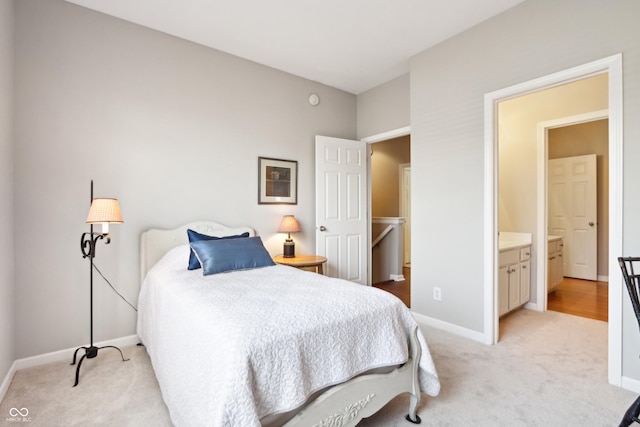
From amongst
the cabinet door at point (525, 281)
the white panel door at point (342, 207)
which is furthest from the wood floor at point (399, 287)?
the cabinet door at point (525, 281)

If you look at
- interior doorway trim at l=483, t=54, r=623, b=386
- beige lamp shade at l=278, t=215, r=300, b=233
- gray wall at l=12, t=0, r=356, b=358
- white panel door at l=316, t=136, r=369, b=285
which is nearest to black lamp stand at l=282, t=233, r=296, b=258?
beige lamp shade at l=278, t=215, r=300, b=233

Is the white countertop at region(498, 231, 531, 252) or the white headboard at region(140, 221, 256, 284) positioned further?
the white countertop at region(498, 231, 531, 252)

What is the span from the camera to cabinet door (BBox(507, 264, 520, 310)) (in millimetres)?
3316

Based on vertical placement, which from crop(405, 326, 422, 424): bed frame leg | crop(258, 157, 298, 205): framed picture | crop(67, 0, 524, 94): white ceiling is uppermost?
crop(67, 0, 524, 94): white ceiling

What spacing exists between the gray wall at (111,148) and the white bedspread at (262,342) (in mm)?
924

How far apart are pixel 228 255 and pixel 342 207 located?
1883 millimetres

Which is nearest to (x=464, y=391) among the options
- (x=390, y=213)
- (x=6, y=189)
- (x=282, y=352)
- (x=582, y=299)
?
(x=282, y=352)

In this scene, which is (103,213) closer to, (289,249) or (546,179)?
(289,249)

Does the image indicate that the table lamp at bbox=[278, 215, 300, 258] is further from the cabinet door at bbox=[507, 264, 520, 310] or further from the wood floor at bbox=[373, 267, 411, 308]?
the cabinet door at bbox=[507, 264, 520, 310]

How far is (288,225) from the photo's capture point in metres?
3.52

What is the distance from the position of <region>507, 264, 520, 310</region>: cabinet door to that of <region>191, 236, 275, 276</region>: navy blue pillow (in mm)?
2496

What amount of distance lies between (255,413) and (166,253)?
6.59 ft

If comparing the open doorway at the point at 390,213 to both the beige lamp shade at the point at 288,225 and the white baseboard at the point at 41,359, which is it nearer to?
the beige lamp shade at the point at 288,225

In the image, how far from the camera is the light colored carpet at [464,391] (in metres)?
1.74
